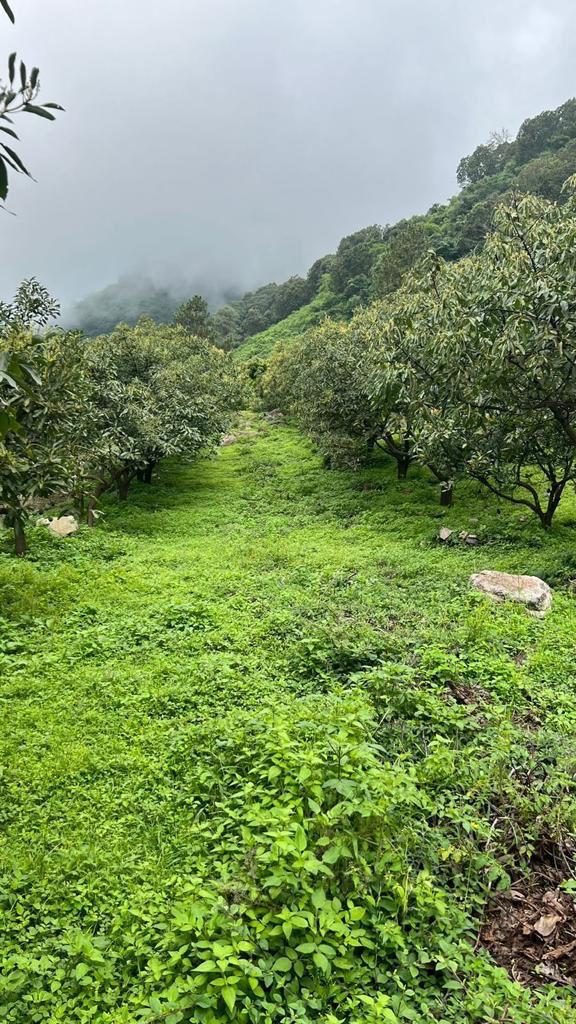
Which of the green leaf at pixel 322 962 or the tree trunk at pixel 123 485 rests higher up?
the tree trunk at pixel 123 485

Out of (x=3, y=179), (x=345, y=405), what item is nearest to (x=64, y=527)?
(x=345, y=405)

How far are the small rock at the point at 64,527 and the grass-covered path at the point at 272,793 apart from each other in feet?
12.3

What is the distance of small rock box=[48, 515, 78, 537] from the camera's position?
14648 millimetres

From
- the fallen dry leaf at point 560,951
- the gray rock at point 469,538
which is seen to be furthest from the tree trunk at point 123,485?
the fallen dry leaf at point 560,951

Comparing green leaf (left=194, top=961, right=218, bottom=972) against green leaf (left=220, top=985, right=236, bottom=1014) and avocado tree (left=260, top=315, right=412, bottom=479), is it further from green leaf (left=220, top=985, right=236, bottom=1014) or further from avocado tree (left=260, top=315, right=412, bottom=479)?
avocado tree (left=260, top=315, right=412, bottom=479)

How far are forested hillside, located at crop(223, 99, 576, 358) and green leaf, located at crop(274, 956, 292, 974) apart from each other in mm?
51154

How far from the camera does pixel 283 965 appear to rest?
128 inches

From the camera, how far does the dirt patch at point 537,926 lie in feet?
12.0

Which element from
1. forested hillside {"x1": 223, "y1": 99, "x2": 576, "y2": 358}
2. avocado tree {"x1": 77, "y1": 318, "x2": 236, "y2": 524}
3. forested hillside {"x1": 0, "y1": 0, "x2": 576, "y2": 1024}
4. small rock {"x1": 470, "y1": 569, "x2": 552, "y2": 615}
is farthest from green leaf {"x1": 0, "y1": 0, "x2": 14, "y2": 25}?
forested hillside {"x1": 223, "y1": 99, "x2": 576, "y2": 358}

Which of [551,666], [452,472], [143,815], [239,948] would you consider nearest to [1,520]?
[143,815]

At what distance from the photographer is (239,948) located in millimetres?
3230

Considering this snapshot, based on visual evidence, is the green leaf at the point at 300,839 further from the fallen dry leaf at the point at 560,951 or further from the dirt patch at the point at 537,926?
the fallen dry leaf at the point at 560,951

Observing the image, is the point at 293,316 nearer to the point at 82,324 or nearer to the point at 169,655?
the point at 82,324

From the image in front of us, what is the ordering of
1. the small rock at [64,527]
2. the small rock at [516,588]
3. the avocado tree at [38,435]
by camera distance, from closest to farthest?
the avocado tree at [38,435] → the small rock at [516,588] → the small rock at [64,527]
